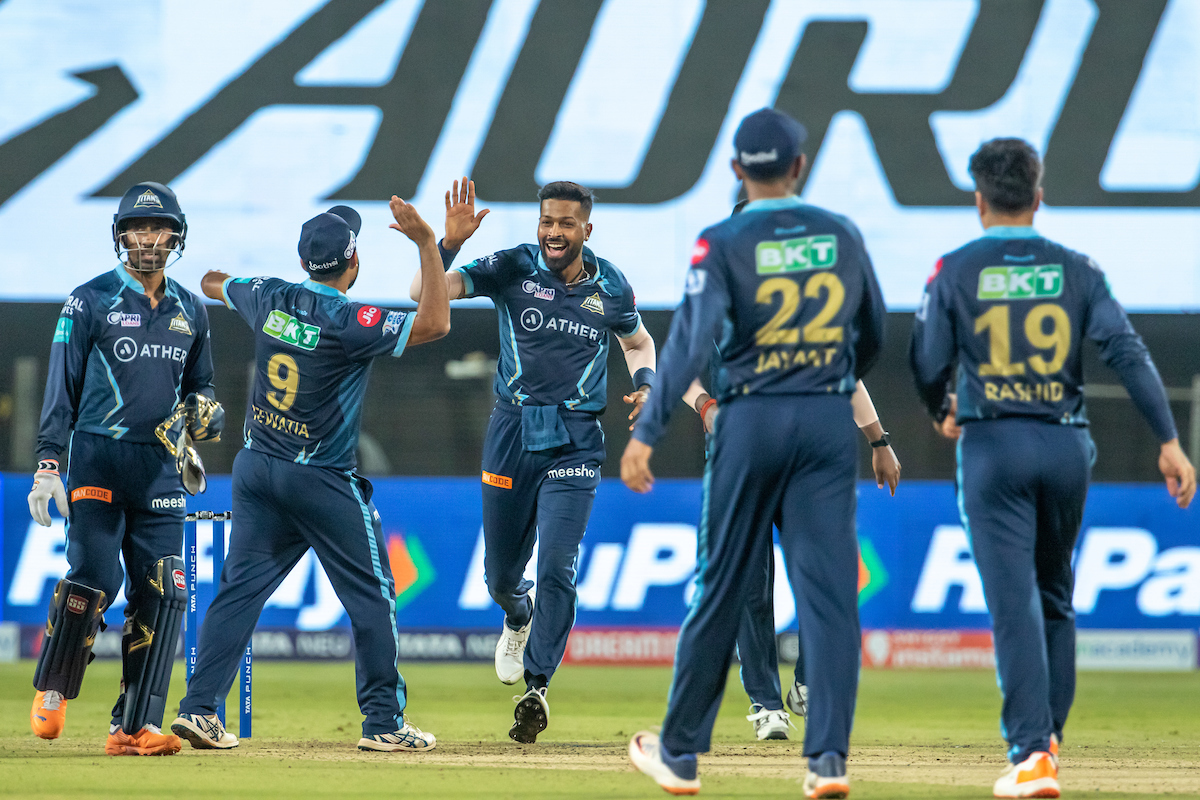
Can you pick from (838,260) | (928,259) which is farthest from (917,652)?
(838,260)

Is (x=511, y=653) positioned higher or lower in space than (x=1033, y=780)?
higher

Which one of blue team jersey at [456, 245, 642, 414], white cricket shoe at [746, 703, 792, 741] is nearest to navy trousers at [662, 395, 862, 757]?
white cricket shoe at [746, 703, 792, 741]

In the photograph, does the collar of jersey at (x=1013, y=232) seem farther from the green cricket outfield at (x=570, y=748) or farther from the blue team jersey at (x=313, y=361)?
the blue team jersey at (x=313, y=361)

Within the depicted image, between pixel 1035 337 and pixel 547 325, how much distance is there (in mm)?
2783

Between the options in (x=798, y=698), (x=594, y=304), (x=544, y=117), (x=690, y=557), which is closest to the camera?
(x=798, y=698)

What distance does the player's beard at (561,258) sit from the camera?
692 cm

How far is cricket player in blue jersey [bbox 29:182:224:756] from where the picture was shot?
5.94 m

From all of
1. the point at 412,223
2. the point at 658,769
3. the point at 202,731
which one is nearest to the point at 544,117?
the point at 412,223

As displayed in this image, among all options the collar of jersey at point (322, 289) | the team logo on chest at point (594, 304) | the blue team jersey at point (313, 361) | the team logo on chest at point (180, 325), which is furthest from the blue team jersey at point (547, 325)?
the team logo on chest at point (180, 325)

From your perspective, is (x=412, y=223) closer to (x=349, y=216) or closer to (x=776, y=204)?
(x=349, y=216)

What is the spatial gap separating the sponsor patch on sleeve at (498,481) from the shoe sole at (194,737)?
181 cm

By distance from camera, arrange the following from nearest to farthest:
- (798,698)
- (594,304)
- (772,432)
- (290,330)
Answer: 1. (772,432)
2. (290,330)
3. (798,698)
4. (594,304)

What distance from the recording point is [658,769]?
4730mm

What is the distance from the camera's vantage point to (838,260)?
4.64 m
